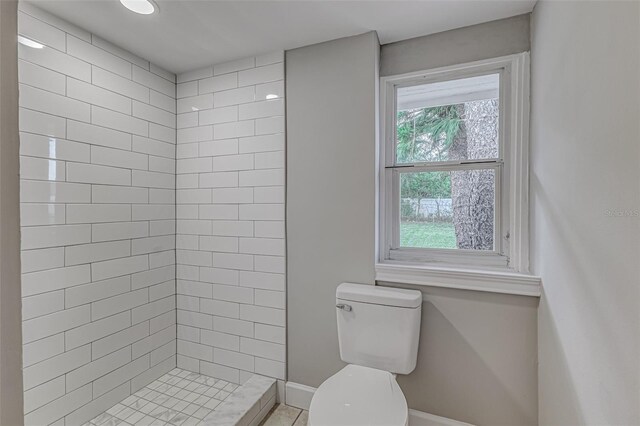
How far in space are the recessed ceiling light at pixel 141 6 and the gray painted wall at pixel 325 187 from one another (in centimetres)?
71

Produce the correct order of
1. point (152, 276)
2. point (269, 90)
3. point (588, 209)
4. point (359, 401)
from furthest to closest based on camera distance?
point (152, 276), point (269, 90), point (359, 401), point (588, 209)

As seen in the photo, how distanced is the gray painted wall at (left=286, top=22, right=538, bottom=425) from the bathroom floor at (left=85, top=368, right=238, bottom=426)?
0.52 m

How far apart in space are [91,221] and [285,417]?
1511 millimetres

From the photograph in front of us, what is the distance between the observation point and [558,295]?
1129mm

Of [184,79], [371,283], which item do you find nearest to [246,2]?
[184,79]

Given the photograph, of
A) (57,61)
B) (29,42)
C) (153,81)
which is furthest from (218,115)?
(29,42)

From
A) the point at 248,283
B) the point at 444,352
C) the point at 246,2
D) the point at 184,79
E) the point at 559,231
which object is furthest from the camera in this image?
the point at 184,79

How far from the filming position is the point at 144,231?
1906 millimetres

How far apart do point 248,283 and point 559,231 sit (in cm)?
160

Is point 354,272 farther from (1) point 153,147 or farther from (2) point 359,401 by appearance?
(1) point 153,147

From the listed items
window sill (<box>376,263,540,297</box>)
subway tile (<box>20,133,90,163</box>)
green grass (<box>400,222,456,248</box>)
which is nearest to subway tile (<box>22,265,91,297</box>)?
subway tile (<box>20,133,90,163</box>)

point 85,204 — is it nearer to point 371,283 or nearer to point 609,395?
point 371,283

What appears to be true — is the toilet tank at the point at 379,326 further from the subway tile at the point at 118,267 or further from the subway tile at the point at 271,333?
the subway tile at the point at 118,267

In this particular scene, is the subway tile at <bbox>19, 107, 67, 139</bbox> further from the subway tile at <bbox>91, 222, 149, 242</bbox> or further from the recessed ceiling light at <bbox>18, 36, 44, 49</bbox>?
the subway tile at <bbox>91, 222, 149, 242</bbox>
